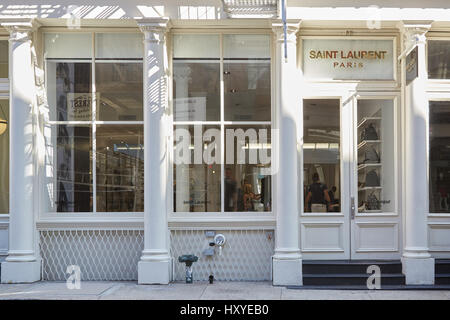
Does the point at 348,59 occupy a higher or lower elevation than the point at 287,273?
higher

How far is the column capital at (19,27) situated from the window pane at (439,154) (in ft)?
23.5

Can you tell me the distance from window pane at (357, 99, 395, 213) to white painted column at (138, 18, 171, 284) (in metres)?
3.52

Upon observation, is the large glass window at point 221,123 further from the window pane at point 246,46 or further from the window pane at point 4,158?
the window pane at point 4,158

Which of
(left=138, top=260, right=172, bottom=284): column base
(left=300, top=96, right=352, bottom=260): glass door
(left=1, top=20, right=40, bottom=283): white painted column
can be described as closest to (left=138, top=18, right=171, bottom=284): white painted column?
(left=138, top=260, right=172, bottom=284): column base

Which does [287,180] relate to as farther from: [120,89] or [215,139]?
[120,89]

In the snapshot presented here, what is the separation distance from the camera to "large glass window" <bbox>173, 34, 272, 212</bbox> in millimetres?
10242

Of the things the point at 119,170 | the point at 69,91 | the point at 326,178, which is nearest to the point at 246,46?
the point at 326,178

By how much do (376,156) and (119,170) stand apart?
15.2 feet

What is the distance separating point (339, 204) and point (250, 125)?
6.95ft

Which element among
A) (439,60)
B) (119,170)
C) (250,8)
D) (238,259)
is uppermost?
(250,8)

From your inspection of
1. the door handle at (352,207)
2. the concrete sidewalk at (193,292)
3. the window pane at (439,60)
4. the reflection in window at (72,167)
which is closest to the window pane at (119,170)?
the reflection in window at (72,167)

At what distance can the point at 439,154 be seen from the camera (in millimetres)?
10352

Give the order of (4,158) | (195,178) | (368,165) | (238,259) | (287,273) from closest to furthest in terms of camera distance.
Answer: (287,273) < (238,259) < (195,178) < (368,165) < (4,158)

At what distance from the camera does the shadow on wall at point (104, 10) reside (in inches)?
386
